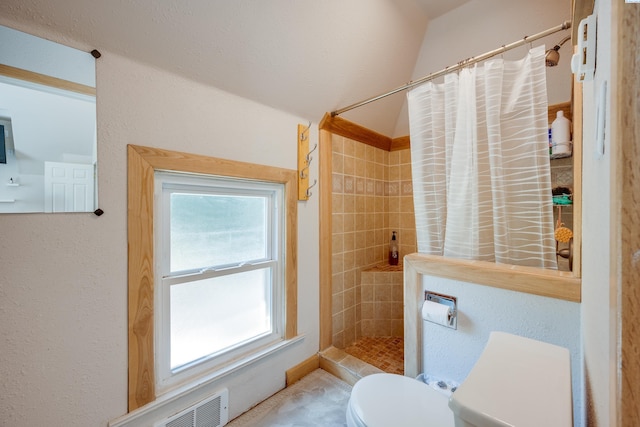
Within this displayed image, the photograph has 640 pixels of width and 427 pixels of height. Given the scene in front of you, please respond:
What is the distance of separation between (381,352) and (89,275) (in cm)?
195

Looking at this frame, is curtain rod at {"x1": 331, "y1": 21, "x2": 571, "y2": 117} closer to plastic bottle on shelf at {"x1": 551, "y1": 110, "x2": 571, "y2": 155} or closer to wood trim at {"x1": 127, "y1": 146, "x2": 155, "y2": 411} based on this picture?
plastic bottle on shelf at {"x1": 551, "y1": 110, "x2": 571, "y2": 155}

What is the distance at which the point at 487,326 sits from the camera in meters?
1.15

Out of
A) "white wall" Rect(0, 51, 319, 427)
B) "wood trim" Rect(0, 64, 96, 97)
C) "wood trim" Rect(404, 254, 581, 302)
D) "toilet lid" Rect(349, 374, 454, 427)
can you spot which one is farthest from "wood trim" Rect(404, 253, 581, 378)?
"wood trim" Rect(0, 64, 96, 97)

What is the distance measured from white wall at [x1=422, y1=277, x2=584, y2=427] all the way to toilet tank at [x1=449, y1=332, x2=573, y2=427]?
1.45 feet

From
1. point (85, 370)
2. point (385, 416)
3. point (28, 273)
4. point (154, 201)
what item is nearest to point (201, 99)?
point (154, 201)

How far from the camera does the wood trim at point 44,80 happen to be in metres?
0.86

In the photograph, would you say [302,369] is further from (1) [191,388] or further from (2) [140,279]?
(2) [140,279]

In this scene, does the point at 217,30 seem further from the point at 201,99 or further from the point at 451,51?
the point at 451,51

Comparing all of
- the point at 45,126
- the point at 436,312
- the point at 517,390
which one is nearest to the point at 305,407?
the point at 436,312

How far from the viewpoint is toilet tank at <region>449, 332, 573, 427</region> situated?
18.0 inches

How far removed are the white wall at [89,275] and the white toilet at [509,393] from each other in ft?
3.46

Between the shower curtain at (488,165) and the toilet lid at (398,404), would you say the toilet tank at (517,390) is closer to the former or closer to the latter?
the toilet lid at (398,404)

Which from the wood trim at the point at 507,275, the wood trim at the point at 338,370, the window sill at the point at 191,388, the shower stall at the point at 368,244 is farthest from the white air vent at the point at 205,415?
the wood trim at the point at 507,275

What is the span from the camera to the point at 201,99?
128 centimetres
